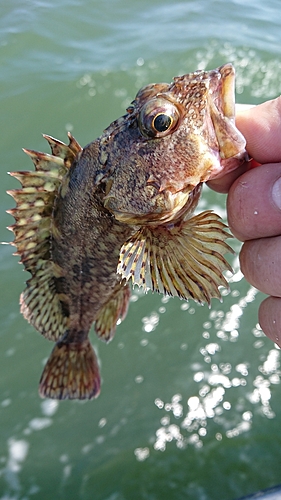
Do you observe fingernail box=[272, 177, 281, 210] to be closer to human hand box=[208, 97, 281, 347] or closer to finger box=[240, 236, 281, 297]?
human hand box=[208, 97, 281, 347]

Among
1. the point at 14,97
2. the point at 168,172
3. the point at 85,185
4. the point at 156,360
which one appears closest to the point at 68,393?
the point at 156,360

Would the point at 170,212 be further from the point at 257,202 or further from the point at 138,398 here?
the point at 138,398

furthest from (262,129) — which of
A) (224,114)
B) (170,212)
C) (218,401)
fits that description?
(218,401)

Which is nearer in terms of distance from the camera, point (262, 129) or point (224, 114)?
point (224, 114)

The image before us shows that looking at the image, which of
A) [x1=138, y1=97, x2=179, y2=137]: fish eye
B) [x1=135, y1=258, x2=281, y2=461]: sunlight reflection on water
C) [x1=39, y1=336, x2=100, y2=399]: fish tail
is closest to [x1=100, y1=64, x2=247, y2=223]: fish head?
[x1=138, y1=97, x2=179, y2=137]: fish eye

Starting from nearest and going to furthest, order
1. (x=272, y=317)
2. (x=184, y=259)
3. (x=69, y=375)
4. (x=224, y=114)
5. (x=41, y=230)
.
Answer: (x=224, y=114), (x=184, y=259), (x=272, y=317), (x=41, y=230), (x=69, y=375)

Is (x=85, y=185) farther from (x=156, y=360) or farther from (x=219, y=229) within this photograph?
(x=156, y=360)

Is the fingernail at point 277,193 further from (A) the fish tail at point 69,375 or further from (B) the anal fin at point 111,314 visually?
(A) the fish tail at point 69,375

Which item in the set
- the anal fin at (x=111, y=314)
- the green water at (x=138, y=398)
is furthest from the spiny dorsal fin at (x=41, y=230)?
the green water at (x=138, y=398)
